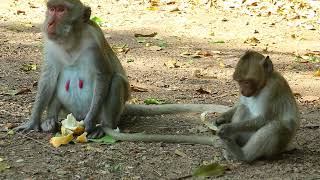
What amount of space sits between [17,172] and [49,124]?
1451 millimetres

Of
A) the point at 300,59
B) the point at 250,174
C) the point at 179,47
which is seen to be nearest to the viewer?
the point at 250,174

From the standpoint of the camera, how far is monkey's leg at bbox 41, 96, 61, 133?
23.4 ft

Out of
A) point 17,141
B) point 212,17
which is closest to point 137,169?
point 17,141

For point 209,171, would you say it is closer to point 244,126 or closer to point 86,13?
point 244,126

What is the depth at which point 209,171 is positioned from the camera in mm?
5695

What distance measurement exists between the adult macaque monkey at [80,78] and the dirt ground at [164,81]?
0.27 meters

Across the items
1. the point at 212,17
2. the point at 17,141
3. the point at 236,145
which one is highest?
the point at 236,145

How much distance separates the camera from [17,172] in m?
5.74

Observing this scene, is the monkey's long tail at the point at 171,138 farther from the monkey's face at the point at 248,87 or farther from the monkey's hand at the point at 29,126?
the monkey's hand at the point at 29,126

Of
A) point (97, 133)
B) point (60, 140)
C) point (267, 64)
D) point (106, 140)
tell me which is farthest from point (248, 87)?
point (60, 140)

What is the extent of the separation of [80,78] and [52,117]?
1.76 ft

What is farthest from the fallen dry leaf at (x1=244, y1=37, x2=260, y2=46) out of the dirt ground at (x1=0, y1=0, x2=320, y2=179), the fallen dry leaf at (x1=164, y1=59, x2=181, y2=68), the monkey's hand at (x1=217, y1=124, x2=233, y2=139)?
the monkey's hand at (x1=217, y1=124, x2=233, y2=139)

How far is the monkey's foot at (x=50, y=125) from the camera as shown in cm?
712

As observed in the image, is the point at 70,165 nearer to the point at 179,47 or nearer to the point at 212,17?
the point at 179,47
